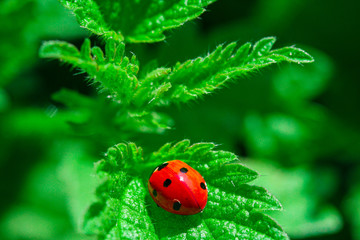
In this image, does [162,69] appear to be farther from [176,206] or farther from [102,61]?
[176,206]

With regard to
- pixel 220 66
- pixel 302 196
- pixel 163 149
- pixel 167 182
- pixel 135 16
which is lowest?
pixel 302 196

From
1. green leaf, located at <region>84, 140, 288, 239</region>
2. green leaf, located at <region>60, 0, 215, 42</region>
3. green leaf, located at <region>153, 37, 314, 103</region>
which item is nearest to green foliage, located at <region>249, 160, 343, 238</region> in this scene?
green leaf, located at <region>84, 140, 288, 239</region>

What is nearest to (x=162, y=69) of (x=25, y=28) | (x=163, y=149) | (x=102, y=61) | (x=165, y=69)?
(x=165, y=69)

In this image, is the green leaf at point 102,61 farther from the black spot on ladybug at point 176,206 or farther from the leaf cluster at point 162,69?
the black spot on ladybug at point 176,206

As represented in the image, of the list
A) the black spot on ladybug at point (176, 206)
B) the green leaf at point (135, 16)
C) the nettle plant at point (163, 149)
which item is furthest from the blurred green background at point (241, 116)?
the black spot on ladybug at point (176, 206)

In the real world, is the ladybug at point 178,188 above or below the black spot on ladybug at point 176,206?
above

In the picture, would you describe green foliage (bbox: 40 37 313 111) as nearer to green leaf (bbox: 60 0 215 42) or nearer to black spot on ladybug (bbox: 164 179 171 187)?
green leaf (bbox: 60 0 215 42)

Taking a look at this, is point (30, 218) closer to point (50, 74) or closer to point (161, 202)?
point (50, 74)
